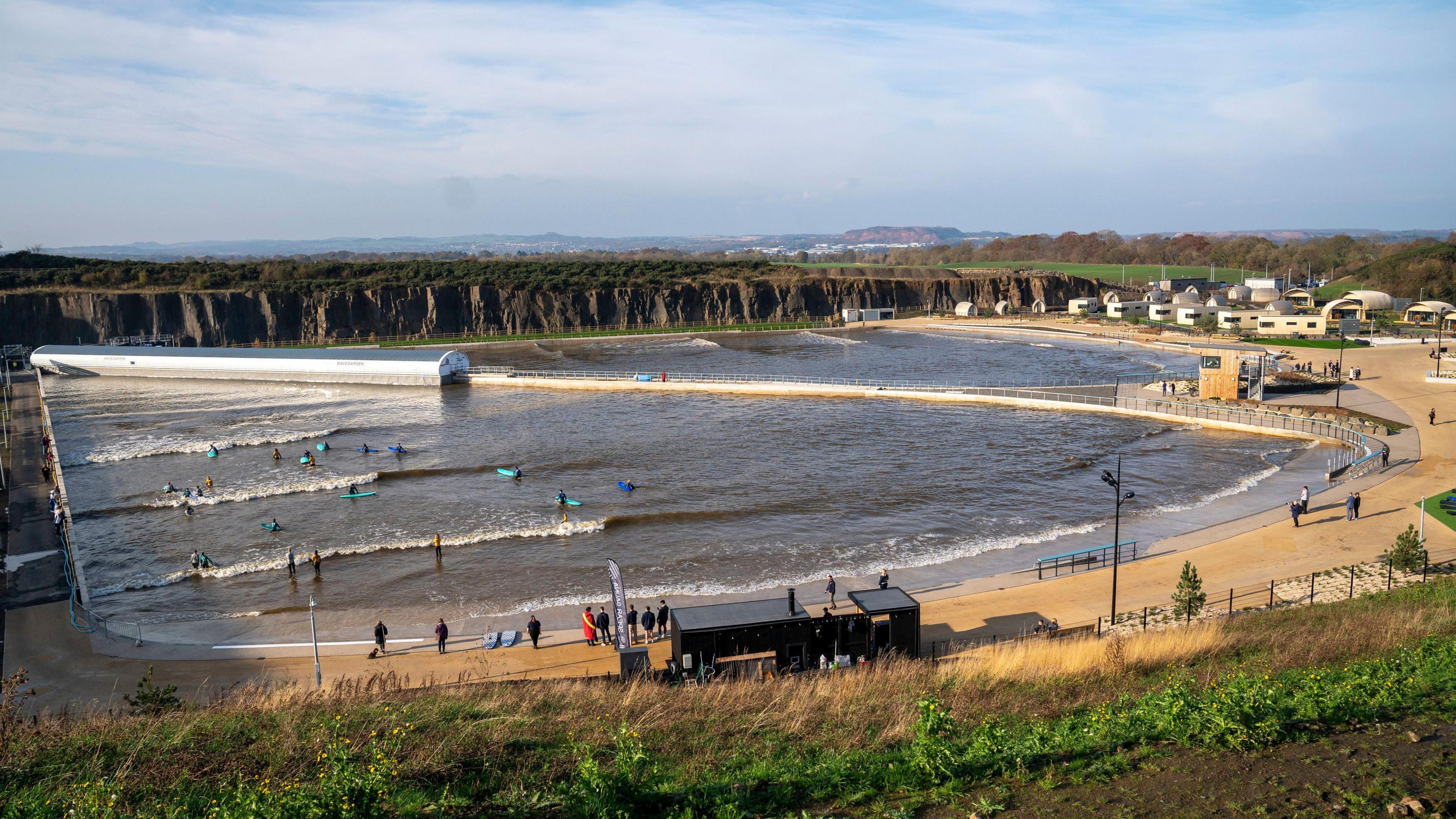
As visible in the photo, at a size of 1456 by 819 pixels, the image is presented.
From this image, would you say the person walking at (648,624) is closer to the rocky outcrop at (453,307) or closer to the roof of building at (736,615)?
the roof of building at (736,615)

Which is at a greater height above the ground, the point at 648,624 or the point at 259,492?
the point at 648,624

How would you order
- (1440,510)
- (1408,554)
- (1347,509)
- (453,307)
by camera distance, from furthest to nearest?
(453,307)
(1347,509)
(1440,510)
(1408,554)

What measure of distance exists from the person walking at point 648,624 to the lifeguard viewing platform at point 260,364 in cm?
4542

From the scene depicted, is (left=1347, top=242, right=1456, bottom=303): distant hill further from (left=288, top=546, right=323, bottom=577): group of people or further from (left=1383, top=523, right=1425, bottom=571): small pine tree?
(left=288, top=546, right=323, bottom=577): group of people

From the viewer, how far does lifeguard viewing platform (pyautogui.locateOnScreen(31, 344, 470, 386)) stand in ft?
197

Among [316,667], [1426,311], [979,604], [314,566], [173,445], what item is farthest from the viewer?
[1426,311]

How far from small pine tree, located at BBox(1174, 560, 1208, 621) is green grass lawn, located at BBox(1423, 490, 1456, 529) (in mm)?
11013

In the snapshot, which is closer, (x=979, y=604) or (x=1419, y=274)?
(x=979, y=604)

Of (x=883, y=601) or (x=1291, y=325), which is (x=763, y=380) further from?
(x=1291, y=325)

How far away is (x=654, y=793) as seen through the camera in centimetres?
795

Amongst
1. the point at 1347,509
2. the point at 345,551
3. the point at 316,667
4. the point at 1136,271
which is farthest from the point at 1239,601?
the point at 1136,271

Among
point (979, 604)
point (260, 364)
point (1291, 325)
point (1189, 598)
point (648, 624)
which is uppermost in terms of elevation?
point (1291, 325)

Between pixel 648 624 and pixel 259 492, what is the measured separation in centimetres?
2154

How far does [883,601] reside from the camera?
51.2ft
